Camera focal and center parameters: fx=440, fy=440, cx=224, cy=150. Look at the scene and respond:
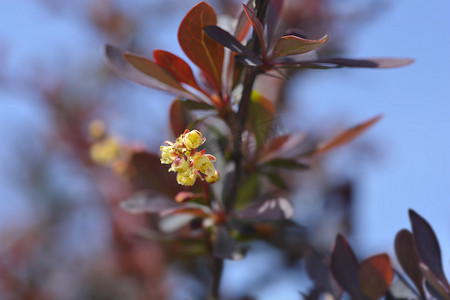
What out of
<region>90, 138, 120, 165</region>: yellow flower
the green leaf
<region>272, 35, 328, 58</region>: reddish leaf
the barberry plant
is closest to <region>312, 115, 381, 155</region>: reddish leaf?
the barberry plant

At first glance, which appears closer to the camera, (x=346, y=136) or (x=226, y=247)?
(x=226, y=247)

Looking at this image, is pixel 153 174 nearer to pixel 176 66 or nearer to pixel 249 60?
pixel 176 66

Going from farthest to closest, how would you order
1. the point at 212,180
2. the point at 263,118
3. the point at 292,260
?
the point at 292,260 → the point at 263,118 → the point at 212,180

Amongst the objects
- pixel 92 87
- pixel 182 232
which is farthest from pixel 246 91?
pixel 92 87

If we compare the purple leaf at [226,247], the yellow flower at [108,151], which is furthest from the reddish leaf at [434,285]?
the yellow flower at [108,151]

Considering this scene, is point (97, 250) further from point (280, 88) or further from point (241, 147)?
point (241, 147)

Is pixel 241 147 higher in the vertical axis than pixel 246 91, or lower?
lower

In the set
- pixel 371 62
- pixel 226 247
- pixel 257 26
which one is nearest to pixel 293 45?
pixel 257 26
